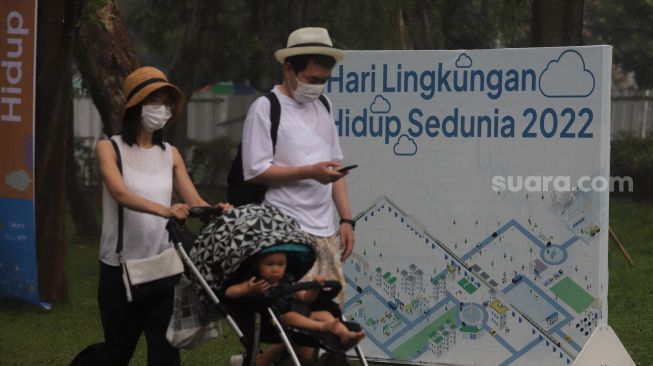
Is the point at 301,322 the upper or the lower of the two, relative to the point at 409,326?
upper

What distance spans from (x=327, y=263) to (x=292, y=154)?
1.78 ft

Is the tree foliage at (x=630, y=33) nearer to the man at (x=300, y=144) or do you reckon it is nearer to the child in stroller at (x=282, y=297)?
the man at (x=300, y=144)

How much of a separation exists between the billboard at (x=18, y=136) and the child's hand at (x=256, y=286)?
5062 millimetres

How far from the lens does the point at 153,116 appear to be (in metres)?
6.46

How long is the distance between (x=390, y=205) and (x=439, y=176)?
36 cm

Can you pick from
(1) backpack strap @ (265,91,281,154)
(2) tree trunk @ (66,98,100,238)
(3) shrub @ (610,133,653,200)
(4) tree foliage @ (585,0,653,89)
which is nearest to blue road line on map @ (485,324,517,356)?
(1) backpack strap @ (265,91,281,154)

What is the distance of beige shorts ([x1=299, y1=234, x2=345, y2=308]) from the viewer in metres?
6.68

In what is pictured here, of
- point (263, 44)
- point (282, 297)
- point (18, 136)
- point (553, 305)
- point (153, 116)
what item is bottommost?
point (553, 305)

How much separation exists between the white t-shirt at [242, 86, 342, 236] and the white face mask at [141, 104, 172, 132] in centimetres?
40

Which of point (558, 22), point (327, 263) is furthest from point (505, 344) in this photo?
point (558, 22)

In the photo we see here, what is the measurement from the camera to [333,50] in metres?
6.59

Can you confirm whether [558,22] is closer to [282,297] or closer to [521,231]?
[521,231]

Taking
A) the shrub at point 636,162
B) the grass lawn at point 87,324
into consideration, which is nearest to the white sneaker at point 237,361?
the grass lawn at point 87,324

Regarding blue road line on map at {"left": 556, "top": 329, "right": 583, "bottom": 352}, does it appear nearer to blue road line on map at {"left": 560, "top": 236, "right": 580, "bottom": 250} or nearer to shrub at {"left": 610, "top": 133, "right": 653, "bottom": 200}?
blue road line on map at {"left": 560, "top": 236, "right": 580, "bottom": 250}
